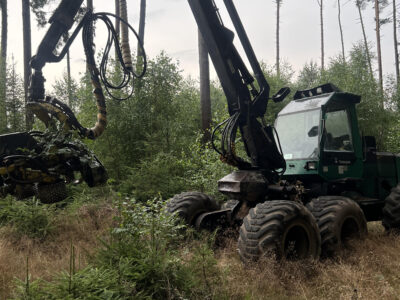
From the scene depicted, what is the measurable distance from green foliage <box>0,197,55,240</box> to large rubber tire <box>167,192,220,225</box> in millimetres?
2315

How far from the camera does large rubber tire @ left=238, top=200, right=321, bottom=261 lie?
404 cm

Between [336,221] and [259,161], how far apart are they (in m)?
1.35

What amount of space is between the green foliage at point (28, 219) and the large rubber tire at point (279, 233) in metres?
3.61

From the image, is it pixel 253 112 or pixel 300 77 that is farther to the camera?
pixel 300 77

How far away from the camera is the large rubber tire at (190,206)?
17.3 feet

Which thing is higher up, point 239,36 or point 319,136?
point 239,36

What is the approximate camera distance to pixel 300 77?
3041 centimetres

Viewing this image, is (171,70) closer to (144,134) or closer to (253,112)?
(144,134)

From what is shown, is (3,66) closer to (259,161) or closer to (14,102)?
(14,102)

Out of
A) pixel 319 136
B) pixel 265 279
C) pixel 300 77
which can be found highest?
pixel 300 77

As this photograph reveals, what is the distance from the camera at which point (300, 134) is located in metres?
5.84

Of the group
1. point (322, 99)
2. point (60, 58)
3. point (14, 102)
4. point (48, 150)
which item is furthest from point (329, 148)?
point (14, 102)

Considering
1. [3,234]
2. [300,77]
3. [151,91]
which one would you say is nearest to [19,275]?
[3,234]

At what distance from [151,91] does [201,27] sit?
6.28 metres
